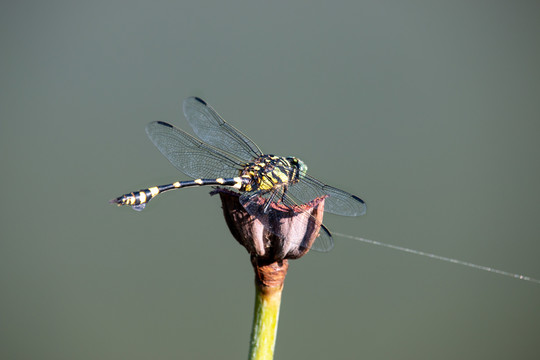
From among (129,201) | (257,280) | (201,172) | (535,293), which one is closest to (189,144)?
(201,172)

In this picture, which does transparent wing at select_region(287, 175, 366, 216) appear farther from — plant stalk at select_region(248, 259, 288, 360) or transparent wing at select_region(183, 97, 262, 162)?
plant stalk at select_region(248, 259, 288, 360)

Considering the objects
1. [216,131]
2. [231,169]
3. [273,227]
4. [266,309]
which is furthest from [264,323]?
[216,131]

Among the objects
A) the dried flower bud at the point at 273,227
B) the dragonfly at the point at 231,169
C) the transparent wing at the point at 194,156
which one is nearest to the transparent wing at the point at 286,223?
the dried flower bud at the point at 273,227

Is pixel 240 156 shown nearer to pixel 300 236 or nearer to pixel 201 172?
pixel 201 172

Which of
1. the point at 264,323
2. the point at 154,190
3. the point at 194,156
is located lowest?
the point at 264,323

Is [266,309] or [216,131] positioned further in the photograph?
[216,131]

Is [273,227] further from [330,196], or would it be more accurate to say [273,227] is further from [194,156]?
[194,156]
